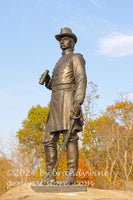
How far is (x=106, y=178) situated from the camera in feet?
51.9

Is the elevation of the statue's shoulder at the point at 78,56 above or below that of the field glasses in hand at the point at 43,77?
above

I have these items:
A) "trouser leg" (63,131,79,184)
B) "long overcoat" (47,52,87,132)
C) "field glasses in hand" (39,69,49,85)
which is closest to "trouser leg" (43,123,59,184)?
"long overcoat" (47,52,87,132)

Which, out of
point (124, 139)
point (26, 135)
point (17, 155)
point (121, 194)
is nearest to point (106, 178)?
point (124, 139)

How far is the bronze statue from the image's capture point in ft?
15.4

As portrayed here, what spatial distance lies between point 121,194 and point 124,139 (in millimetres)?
11269

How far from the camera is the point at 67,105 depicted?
4855 mm

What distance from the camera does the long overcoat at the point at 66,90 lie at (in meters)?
4.77

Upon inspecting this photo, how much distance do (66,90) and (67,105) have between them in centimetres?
28

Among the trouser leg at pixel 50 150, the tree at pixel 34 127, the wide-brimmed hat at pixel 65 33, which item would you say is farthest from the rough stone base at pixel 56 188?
the tree at pixel 34 127

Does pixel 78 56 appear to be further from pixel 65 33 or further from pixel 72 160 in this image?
pixel 72 160

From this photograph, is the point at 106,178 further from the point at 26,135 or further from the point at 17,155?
the point at 26,135

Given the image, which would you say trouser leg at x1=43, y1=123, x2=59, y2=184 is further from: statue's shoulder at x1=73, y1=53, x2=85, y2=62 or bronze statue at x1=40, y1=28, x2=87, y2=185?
statue's shoulder at x1=73, y1=53, x2=85, y2=62

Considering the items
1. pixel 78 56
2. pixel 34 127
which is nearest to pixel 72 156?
pixel 78 56

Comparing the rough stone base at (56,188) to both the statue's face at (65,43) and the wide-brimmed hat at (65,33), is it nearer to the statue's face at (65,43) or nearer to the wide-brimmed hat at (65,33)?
the statue's face at (65,43)
